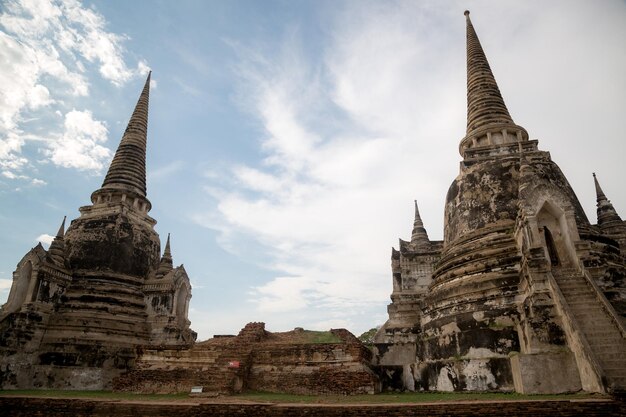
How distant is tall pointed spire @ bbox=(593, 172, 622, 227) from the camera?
2261 centimetres

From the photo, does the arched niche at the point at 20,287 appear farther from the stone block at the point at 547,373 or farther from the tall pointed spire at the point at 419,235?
the tall pointed spire at the point at 419,235

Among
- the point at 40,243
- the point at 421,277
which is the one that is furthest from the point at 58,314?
the point at 421,277

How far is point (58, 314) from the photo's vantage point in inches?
757

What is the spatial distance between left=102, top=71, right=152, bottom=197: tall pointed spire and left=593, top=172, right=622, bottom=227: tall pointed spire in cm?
2595

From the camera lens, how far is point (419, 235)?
1203 inches

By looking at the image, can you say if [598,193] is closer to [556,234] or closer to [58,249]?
[556,234]

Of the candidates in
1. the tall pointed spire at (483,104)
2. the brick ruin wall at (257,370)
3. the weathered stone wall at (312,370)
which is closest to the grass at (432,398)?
the weathered stone wall at (312,370)

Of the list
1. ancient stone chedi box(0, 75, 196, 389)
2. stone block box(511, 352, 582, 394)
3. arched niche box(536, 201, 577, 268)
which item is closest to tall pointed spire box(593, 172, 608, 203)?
arched niche box(536, 201, 577, 268)

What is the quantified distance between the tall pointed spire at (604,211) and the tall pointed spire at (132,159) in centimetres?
2595

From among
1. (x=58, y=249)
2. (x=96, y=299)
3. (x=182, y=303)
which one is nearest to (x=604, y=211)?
(x=182, y=303)

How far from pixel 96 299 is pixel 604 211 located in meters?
27.0

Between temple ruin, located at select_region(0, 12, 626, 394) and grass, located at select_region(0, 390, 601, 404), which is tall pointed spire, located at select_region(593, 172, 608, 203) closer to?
temple ruin, located at select_region(0, 12, 626, 394)

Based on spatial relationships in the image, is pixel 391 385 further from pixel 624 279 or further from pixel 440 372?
pixel 624 279

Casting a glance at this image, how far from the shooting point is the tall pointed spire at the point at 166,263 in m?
21.9
